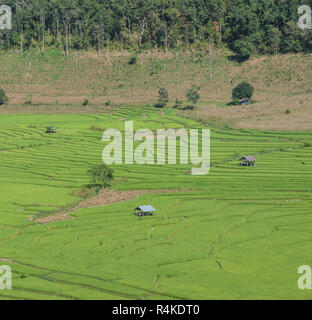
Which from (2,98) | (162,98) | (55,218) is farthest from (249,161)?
(2,98)

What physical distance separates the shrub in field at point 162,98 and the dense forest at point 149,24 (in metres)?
30.2

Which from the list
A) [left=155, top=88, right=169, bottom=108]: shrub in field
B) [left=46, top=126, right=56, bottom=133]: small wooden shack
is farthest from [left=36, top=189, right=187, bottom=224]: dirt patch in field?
[left=155, top=88, right=169, bottom=108]: shrub in field

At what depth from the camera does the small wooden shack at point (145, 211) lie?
57469mm

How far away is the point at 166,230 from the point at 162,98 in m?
76.6

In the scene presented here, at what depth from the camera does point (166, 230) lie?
176ft

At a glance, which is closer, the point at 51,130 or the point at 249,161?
the point at 249,161

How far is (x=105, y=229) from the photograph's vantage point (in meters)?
53.9

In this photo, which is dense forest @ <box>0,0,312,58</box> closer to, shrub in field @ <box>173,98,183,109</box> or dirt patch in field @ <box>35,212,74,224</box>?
shrub in field @ <box>173,98,183,109</box>

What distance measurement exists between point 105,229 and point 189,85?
89.3 metres

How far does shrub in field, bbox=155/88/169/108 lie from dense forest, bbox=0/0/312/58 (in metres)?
30.2

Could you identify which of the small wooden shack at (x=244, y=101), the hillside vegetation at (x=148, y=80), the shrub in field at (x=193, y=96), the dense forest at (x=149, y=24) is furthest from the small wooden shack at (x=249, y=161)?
the dense forest at (x=149, y=24)

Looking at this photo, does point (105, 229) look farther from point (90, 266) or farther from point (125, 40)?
point (125, 40)

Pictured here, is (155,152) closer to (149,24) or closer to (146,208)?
(146,208)

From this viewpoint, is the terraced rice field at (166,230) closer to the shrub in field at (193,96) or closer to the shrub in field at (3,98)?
the shrub in field at (193,96)
